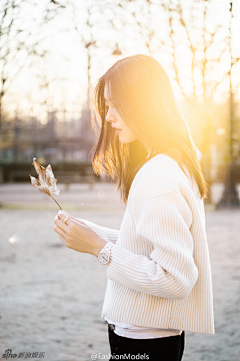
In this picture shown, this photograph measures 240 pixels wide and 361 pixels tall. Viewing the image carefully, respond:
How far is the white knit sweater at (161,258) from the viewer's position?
1.25m

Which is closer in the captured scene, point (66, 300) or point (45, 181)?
point (45, 181)

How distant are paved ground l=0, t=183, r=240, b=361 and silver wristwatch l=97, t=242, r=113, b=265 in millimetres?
766

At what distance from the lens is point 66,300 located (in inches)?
179

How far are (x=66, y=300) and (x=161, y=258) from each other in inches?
141

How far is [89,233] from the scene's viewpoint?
1.40 meters

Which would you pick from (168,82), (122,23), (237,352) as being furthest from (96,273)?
(122,23)

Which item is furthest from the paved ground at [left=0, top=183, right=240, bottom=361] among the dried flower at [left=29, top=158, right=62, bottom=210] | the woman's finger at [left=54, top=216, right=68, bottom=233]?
the woman's finger at [left=54, top=216, right=68, bottom=233]

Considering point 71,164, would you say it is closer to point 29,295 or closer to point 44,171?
point 29,295

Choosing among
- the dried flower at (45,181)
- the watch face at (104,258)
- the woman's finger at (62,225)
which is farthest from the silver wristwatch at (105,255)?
the dried flower at (45,181)

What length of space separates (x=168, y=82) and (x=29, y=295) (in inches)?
154

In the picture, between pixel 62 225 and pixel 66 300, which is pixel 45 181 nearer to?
pixel 62 225

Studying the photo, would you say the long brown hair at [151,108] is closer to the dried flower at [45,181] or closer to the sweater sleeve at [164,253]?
the sweater sleeve at [164,253]

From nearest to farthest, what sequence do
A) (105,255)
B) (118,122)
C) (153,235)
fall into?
(153,235) → (105,255) → (118,122)

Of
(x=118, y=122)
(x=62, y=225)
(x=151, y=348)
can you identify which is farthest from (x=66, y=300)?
(x=118, y=122)
